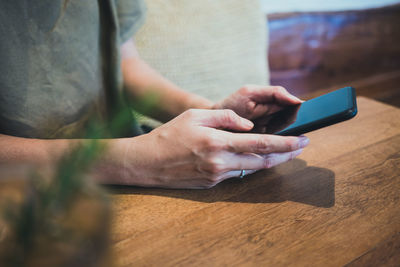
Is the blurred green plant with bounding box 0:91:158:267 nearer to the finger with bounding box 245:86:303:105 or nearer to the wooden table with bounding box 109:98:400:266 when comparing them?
the wooden table with bounding box 109:98:400:266

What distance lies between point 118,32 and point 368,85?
184cm

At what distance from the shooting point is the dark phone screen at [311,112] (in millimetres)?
494

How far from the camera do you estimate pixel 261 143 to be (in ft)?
1.63

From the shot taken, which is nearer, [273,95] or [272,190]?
[272,190]

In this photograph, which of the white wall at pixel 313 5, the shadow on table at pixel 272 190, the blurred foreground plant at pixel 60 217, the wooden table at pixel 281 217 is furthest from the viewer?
the white wall at pixel 313 5

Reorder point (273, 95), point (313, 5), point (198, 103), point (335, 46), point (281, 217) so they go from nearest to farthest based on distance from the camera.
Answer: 1. point (281, 217)
2. point (273, 95)
3. point (198, 103)
4. point (313, 5)
5. point (335, 46)

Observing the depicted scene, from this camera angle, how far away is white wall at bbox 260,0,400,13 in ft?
5.39

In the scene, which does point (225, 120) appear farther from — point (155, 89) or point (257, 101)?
point (155, 89)

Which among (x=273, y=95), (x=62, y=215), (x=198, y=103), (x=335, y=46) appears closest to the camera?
(x=62, y=215)

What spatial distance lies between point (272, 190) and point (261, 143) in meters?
0.09

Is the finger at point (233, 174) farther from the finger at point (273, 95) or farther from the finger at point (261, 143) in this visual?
the finger at point (273, 95)

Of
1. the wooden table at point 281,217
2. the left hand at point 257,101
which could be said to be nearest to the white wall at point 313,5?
the left hand at point 257,101

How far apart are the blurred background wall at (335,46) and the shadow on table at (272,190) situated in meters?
1.24

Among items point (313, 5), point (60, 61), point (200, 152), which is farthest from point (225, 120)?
point (313, 5)
